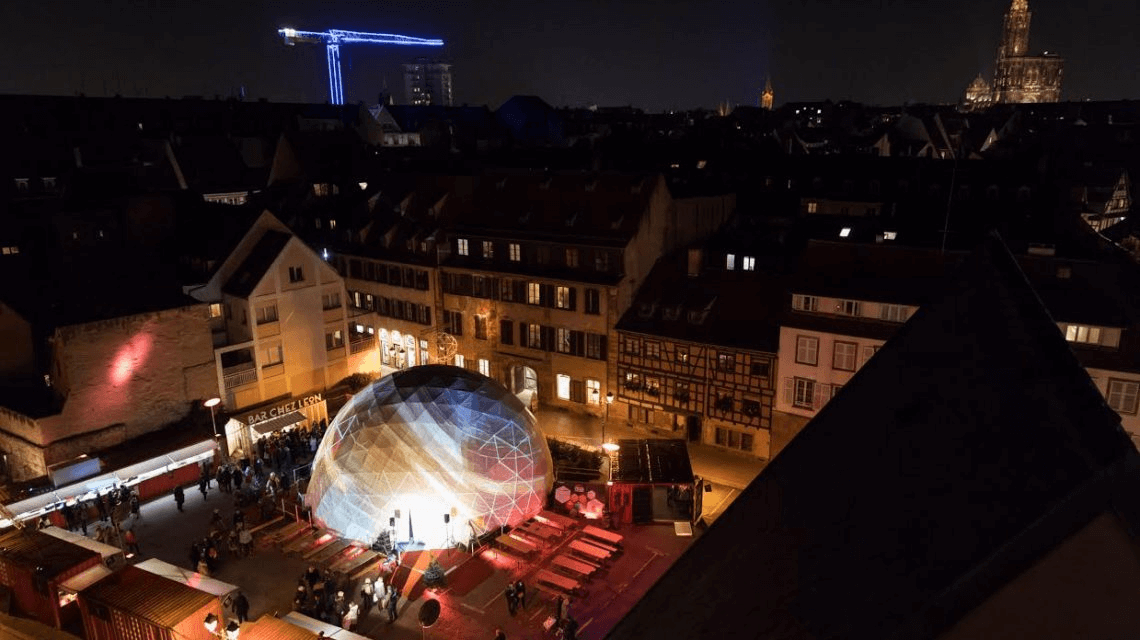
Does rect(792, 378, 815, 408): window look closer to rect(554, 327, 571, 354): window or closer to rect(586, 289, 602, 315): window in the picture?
rect(586, 289, 602, 315): window

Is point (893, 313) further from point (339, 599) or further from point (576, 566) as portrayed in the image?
point (339, 599)

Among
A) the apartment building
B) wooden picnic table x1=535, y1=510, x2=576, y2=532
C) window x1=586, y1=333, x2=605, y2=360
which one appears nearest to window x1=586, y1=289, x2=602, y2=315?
the apartment building

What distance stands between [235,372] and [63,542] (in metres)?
15.7

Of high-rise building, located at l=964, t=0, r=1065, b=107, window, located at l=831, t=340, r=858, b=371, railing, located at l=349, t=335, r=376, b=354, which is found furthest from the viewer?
high-rise building, located at l=964, t=0, r=1065, b=107

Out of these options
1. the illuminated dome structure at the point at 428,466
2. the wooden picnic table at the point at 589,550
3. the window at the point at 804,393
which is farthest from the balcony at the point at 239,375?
the window at the point at 804,393

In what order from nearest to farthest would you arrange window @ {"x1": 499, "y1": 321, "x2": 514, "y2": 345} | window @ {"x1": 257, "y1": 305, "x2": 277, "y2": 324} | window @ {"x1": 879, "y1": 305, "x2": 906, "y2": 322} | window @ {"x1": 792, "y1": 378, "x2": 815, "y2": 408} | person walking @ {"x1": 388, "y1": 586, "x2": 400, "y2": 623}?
person walking @ {"x1": 388, "y1": 586, "x2": 400, "y2": 623}
window @ {"x1": 879, "y1": 305, "x2": 906, "y2": 322}
window @ {"x1": 792, "y1": 378, "x2": 815, "y2": 408}
window @ {"x1": 257, "y1": 305, "x2": 277, "y2": 324}
window @ {"x1": 499, "y1": 321, "x2": 514, "y2": 345}

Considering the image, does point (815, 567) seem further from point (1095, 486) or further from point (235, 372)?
point (235, 372)

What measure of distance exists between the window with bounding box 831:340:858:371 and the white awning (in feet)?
89.9

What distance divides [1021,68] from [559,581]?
19472 centimetres

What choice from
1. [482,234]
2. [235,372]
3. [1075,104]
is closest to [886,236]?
[482,234]

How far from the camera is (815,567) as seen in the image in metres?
7.51

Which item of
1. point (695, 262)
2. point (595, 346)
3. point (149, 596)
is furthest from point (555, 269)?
point (149, 596)

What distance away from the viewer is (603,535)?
96.2 ft

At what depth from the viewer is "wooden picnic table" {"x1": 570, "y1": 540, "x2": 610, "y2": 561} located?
27969 millimetres
